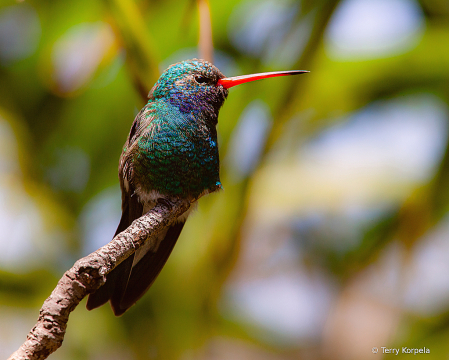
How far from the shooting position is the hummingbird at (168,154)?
156 cm

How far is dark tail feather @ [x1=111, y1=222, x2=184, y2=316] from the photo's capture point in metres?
1.49

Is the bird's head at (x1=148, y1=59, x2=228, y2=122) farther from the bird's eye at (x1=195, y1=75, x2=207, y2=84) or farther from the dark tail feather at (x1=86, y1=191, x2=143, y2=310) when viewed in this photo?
the dark tail feather at (x1=86, y1=191, x2=143, y2=310)

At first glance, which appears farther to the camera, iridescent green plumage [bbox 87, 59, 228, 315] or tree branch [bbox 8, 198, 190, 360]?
iridescent green plumage [bbox 87, 59, 228, 315]

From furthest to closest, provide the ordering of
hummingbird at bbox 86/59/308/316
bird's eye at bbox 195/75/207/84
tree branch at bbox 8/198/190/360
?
1. bird's eye at bbox 195/75/207/84
2. hummingbird at bbox 86/59/308/316
3. tree branch at bbox 8/198/190/360

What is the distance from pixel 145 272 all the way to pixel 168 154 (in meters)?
0.47

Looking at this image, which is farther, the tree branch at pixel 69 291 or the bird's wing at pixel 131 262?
the bird's wing at pixel 131 262

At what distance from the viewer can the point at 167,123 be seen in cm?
158

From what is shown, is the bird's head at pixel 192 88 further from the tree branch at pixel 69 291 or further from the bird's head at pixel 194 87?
the tree branch at pixel 69 291

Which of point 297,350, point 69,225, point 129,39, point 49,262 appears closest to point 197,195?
point 129,39

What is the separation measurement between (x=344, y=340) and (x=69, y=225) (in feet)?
8.37

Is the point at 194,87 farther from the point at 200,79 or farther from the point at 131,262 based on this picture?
the point at 131,262

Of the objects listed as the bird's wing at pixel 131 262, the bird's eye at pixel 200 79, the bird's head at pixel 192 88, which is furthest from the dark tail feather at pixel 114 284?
the bird's eye at pixel 200 79

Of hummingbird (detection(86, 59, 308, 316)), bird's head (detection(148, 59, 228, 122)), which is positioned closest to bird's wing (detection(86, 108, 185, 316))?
hummingbird (detection(86, 59, 308, 316))

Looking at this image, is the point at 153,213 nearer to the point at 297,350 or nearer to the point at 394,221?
the point at 394,221
